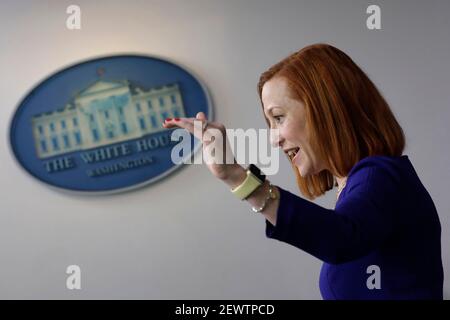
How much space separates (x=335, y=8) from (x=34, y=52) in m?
1.32

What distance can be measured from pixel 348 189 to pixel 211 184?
164 cm

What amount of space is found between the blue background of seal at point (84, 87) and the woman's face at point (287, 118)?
4.60 feet

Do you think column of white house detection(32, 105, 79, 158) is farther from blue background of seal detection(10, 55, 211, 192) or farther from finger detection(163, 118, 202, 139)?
finger detection(163, 118, 202, 139)

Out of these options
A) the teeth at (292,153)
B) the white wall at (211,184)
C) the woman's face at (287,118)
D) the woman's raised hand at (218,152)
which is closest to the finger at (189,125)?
the woman's raised hand at (218,152)

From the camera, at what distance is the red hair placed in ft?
3.18

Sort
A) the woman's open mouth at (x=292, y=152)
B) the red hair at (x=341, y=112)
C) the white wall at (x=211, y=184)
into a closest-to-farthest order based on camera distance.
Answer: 1. the red hair at (x=341, y=112)
2. the woman's open mouth at (x=292, y=152)
3. the white wall at (x=211, y=184)

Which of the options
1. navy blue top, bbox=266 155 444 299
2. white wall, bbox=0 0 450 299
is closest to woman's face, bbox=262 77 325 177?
navy blue top, bbox=266 155 444 299

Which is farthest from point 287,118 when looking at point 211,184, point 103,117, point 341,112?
point 103,117

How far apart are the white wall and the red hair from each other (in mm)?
1430

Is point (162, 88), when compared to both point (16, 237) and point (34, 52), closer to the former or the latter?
point (34, 52)

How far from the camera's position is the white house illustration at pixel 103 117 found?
254cm

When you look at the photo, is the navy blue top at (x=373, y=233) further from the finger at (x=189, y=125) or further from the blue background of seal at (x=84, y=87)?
the blue background of seal at (x=84, y=87)
